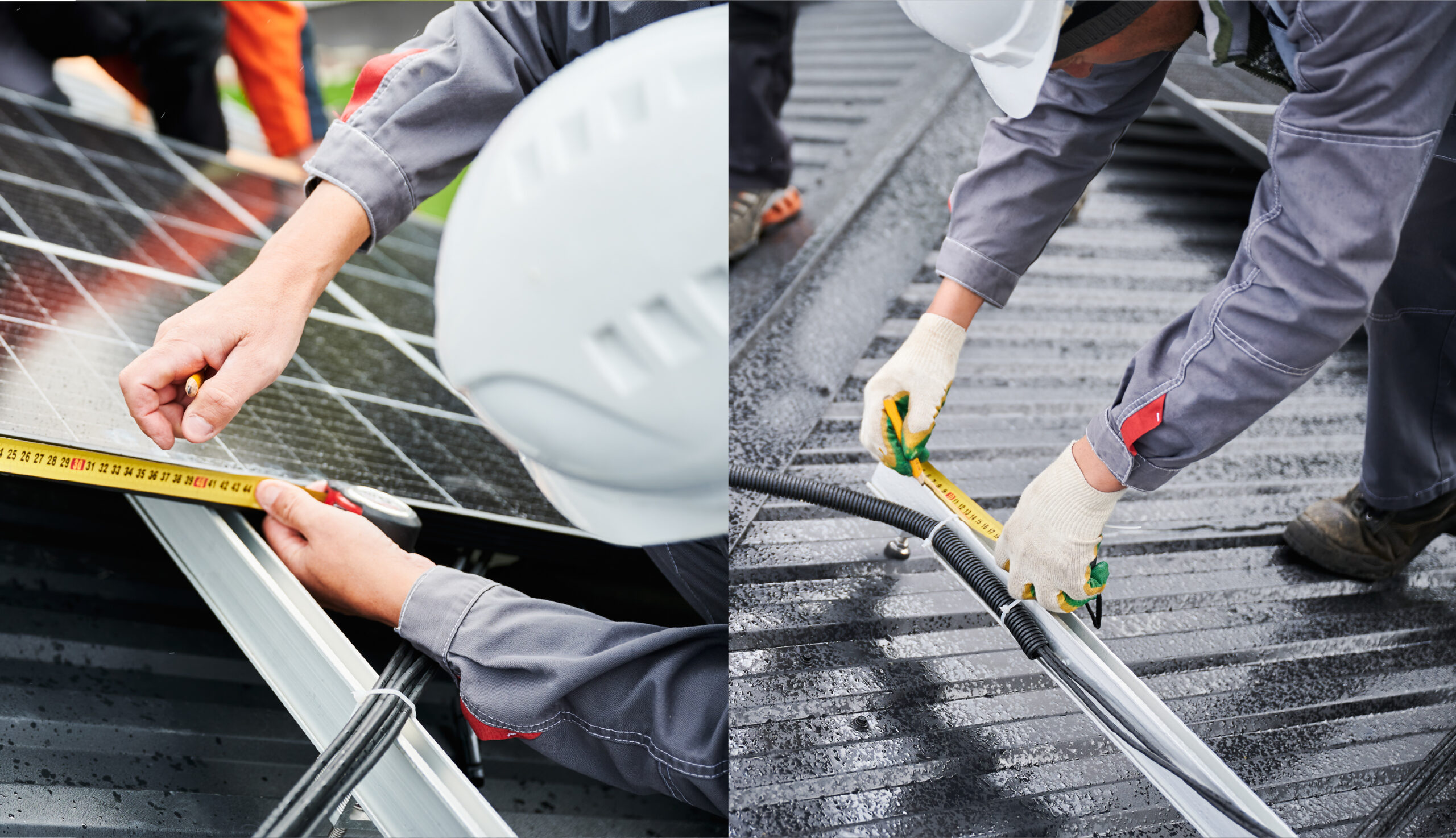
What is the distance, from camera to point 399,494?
4.79 ft

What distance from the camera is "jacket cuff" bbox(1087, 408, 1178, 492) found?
126 centimetres

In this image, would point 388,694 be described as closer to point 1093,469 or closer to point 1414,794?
point 1093,469

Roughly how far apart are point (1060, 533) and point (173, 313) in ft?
5.00

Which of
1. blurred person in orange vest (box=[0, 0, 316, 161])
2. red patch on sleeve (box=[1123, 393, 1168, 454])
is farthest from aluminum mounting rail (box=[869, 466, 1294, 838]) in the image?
blurred person in orange vest (box=[0, 0, 316, 161])

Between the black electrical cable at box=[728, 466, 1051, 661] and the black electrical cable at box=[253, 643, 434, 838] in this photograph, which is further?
the black electrical cable at box=[728, 466, 1051, 661]

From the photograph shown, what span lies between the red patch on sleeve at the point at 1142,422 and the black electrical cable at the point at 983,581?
0.28 metres

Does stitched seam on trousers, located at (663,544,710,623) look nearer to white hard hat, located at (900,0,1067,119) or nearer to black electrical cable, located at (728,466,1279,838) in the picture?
black electrical cable, located at (728,466,1279,838)

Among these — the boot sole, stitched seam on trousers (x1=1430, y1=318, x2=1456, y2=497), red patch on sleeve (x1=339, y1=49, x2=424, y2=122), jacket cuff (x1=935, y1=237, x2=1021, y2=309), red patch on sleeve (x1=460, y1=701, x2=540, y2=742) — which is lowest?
the boot sole

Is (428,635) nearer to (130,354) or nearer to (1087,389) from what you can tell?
(130,354)

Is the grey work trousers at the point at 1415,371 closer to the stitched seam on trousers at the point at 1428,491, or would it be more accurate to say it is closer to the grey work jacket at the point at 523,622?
the stitched seam on trousers at the point at 1428,491

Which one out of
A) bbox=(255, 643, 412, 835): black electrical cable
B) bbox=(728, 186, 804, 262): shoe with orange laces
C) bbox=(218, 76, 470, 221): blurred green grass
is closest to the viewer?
bbox=(255, 643, 412, 835): black electrical cable

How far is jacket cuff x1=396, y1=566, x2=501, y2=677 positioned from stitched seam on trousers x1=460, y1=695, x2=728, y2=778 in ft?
0.24

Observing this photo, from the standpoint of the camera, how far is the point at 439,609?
1.19 meters

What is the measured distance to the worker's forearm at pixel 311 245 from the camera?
1.22 m
